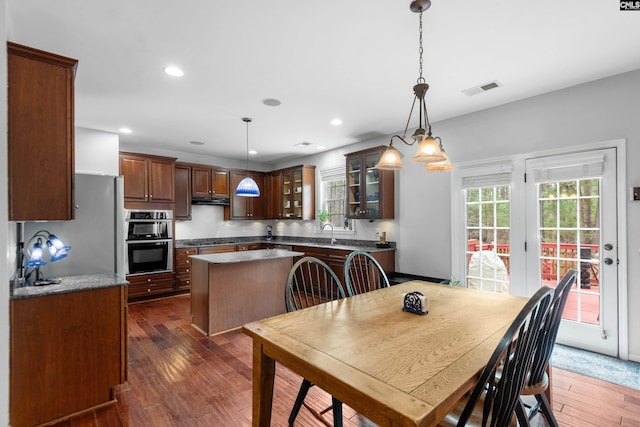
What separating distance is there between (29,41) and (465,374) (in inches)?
141

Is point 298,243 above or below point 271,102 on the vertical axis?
below

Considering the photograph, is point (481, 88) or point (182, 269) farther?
point (182, 269)

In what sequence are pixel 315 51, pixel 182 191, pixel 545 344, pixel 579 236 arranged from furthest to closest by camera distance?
pixel 182 191
pixel 579 236
pixel 315 51
pixel 545 344

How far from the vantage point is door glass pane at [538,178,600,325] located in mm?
3137

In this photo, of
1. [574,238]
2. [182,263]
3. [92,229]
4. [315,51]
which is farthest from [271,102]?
[574,238]

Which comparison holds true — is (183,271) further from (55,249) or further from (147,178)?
(55,249)

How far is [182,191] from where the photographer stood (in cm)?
589

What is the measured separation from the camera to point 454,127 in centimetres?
417

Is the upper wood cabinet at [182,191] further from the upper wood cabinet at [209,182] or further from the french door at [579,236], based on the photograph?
the french door at [579,236]

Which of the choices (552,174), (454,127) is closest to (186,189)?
(454,127)

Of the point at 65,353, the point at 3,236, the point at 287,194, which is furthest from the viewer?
the point at 287,194

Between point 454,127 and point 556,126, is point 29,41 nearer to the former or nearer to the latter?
point 454,127

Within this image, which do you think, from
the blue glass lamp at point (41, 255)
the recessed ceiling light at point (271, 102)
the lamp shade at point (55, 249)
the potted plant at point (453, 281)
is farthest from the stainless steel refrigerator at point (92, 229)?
the potted plant at point (453, 281)

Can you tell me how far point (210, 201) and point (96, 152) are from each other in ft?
6.69
